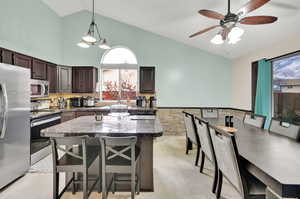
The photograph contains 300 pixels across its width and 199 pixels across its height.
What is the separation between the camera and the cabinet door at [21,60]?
347 cm

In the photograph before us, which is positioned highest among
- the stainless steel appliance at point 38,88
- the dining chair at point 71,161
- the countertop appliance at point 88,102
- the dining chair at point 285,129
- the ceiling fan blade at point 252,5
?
the ceiling fan blade at point 252,5

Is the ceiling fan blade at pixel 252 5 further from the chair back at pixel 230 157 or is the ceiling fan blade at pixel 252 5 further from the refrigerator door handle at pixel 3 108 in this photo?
the refrigerator door handle at pixel 3 108

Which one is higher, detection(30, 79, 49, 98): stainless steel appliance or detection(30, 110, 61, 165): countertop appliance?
detection(30, 79, 49, 98): stainless steel appliance

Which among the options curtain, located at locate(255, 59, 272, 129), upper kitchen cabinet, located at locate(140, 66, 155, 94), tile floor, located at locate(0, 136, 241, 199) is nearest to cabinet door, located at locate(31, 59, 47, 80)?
tile floor, located at locate(0, 136, 241, 199)

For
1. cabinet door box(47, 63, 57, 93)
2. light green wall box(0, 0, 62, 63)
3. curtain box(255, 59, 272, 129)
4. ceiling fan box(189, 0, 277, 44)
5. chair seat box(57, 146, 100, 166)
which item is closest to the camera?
chair seat box(57, 146, 100, 166)

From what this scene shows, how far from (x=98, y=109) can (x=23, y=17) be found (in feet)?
8.68

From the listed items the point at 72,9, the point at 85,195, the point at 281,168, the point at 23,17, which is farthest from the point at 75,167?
the point at 72,9

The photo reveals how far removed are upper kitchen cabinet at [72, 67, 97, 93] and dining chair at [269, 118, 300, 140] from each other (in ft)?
14.9

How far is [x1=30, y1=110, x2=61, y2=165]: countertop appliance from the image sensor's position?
3.53 metres

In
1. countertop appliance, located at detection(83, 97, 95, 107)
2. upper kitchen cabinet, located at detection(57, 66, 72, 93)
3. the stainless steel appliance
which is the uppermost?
upper kitchen cabinet, located at detection(57, 66, 72, 93)

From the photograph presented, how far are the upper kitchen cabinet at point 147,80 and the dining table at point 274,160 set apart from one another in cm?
356

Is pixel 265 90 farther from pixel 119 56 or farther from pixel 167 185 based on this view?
pixel 119 56

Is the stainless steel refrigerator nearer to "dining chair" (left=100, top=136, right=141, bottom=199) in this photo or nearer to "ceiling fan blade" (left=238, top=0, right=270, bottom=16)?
"dining chair" (left=100, top=136, right=141, bottom=199)

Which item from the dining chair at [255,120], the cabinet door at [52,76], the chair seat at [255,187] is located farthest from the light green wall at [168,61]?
the chair seat at [255,187]
